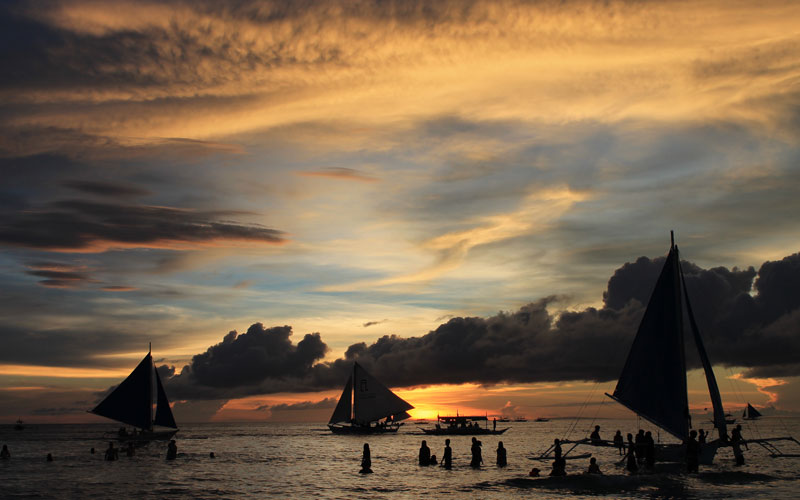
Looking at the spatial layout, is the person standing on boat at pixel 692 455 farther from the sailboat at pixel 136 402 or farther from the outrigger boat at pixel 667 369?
the sailboat at pixel 136 402

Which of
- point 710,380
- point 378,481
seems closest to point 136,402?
point 378,481

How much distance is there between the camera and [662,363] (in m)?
47.6

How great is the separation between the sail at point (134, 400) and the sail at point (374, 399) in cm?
3627

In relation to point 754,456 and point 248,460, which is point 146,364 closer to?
point 248,460

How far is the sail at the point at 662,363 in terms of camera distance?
46750 millimetres

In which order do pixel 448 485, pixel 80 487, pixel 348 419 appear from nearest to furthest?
pixel 448 485 → pixel 80 487 → pixel 348 419

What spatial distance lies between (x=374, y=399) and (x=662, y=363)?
268 feet

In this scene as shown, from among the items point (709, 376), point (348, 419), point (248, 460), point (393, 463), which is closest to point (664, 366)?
point (709, 376)

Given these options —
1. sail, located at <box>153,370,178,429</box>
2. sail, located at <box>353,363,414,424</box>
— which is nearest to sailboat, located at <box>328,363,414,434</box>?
sail, located at <box>353,363,414,424</box>

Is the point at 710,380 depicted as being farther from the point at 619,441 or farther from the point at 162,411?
the point at 162,411

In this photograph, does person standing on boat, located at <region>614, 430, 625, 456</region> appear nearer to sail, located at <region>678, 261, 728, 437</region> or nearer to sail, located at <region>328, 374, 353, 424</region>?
sail, located at <region>678, 261, 728, 437</region>

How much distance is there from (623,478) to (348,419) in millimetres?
85892

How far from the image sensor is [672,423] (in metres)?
46.8

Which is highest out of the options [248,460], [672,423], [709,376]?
[709,376]
